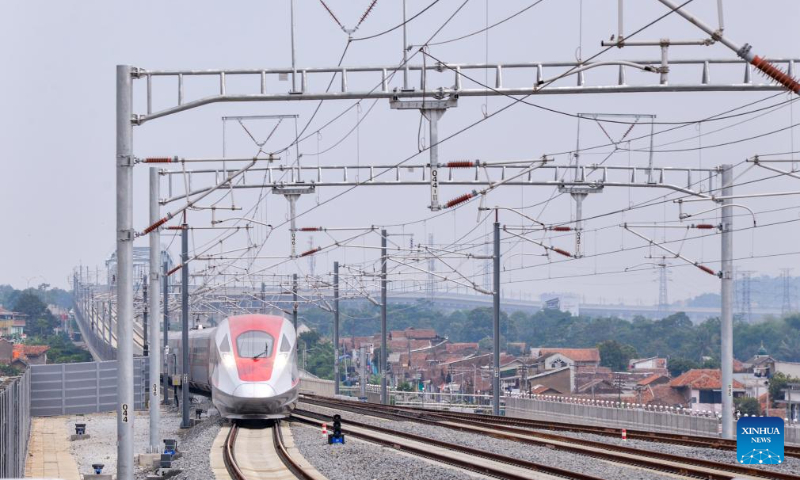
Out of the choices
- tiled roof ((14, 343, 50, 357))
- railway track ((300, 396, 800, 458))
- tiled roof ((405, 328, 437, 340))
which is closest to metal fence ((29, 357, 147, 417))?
railway track ((300, 396, 800, 458))

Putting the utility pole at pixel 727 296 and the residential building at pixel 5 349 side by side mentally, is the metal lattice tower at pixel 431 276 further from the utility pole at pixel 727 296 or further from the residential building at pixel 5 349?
the residential building at pixel 5 349

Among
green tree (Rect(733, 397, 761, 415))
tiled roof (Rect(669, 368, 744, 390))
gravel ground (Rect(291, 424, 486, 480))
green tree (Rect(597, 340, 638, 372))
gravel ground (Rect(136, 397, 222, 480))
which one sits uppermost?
gravel ground (Rect(291, 424, 486, 480))

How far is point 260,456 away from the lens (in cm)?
2706

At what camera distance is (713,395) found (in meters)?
92.6

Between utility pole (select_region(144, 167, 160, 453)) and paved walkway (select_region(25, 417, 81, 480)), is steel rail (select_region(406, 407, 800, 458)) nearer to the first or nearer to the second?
utility pole (select_region(144, 167, 160, 453))

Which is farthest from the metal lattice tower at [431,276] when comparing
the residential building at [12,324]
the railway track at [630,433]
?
the residential building at [12,324]

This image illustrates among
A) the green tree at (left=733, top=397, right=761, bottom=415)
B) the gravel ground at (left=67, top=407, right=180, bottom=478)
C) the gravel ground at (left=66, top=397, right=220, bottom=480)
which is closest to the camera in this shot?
the gravel ground at (left=66, top=397, right=220, bottom=480)

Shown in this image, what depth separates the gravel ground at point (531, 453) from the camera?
68.5 ft

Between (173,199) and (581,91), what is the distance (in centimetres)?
1404

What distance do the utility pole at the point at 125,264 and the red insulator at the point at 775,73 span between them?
10.1 metres

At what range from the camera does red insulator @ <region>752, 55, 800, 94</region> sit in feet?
34.4

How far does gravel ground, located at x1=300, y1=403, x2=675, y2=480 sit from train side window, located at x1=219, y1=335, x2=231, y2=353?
426 cm

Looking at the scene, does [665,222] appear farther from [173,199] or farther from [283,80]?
[283,80]

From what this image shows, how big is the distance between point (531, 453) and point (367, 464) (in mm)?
3846
